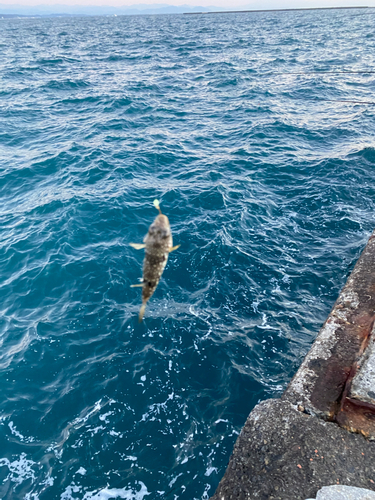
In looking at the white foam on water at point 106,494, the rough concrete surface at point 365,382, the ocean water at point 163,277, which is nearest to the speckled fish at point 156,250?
the rough concrete surface at point 365,382

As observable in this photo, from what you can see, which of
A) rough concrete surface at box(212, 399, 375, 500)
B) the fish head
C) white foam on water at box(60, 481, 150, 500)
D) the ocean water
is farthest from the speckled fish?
the ocean water

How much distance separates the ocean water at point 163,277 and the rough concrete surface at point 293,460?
8.26 feet

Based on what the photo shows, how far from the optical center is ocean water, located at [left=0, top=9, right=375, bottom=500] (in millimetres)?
7824

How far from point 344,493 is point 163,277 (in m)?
8.55

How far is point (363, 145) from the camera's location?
64.5ft

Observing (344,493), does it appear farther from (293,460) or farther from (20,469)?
(20,469)

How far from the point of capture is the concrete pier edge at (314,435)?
15.7 feet

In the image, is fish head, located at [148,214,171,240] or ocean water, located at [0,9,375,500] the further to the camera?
ocean water, located at [0,9,375,500]

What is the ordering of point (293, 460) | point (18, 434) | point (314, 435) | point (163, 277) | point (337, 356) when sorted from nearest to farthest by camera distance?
1. point (293, 460)
2. point (314, 435)
3. point (337, 356)
4. point (18, 434)
5. point (163, 277)

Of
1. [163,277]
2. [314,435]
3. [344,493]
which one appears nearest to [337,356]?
[314,435]

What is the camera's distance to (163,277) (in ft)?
39.6

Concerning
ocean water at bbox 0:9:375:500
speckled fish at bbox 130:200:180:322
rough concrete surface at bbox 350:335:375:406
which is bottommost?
ocean water at bbox 0:9:375:500

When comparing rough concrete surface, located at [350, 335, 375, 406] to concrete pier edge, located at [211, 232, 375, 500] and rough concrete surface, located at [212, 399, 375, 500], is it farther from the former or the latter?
rough concrete surface, located at [212, 399, 375, 500]

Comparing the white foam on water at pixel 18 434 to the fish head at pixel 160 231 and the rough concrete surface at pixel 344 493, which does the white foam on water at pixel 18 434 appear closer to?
the rough concrete surface at pixel 344 493
